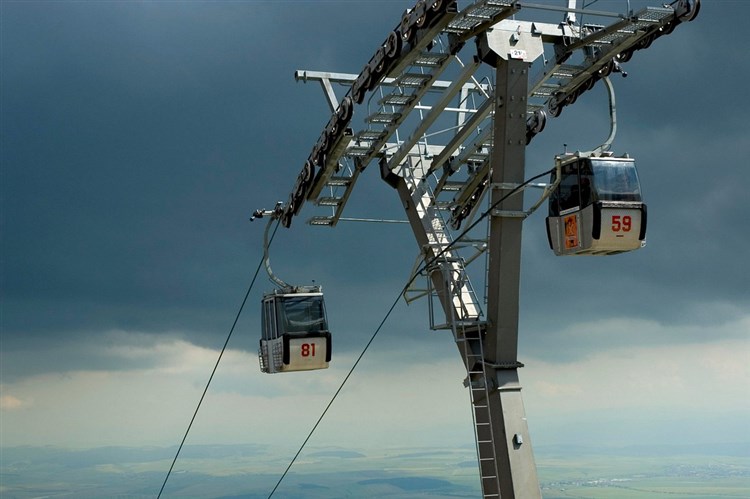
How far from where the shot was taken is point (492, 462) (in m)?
16.8

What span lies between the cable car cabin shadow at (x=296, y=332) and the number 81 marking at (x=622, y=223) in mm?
8129

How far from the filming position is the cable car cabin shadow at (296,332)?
21.3 metres

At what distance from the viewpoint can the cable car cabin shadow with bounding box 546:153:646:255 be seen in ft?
49.5

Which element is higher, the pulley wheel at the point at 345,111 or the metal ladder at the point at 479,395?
the pulley wheel at the point at 345,111

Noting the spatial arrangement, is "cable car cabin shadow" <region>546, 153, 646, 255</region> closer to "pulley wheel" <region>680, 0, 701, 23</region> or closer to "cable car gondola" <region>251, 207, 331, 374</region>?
"pulley wheel" <region>680, 0, 701, 23</region>

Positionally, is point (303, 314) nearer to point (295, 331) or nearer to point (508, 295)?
point (295, 331)

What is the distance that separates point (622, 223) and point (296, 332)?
8286 mm

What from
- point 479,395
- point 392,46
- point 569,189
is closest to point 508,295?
point 479,395

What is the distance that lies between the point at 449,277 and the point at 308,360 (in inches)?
163

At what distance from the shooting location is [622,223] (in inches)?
599

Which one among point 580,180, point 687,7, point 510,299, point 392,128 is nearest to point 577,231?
point 580,180

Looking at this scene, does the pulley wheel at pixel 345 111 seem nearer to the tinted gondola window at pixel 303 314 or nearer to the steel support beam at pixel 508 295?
the steel support beam at pixel 508 295

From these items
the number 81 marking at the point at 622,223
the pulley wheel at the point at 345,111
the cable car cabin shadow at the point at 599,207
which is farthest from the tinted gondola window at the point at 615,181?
the pulley wheel at the point at 345,111

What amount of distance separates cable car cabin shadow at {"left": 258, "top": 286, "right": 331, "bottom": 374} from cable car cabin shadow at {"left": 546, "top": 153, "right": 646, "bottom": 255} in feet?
23.7
